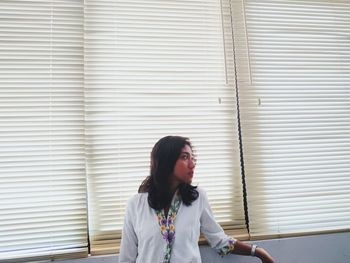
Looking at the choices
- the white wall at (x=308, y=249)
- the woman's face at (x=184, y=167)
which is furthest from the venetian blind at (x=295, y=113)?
the woman's face at (x=184, y=167)

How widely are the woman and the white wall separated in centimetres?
31

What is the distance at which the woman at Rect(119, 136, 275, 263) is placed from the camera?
1.22 meters

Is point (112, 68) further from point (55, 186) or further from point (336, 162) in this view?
point (336, 162)

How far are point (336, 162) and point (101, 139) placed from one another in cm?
164

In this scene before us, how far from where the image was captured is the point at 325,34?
6.56 feet

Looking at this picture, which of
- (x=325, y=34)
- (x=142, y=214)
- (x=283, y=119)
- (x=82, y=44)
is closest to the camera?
(x=142, y=214)

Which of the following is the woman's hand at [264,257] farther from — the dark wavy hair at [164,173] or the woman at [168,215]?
the dark wavy hair at [164,173]

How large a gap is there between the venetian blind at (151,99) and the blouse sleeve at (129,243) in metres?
0.28

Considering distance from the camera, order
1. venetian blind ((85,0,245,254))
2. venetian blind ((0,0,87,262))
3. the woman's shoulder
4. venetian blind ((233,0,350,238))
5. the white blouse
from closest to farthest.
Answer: the white blouse
the woman's shoulder
venetian blind ((0,0,87,262))
venetian blind ((85,0,245,254))
venetian blind ((233,0,350,238))

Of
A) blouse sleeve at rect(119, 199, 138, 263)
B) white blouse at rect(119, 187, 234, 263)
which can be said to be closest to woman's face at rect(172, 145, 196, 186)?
white blouse at rect(119, 187, 234, 263)

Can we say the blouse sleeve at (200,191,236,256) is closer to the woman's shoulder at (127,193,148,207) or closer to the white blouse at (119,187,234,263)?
the white blouse at (119,187,234,263)

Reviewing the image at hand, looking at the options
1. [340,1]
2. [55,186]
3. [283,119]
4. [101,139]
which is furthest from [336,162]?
[55,186]

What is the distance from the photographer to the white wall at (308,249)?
1.61 m

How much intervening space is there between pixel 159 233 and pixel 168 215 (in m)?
0.09
